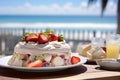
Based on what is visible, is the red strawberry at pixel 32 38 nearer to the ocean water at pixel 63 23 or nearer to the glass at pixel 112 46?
the glass at pixel 112 46

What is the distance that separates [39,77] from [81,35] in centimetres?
764

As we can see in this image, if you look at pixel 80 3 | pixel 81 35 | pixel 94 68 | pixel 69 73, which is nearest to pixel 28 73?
pixel 69 73

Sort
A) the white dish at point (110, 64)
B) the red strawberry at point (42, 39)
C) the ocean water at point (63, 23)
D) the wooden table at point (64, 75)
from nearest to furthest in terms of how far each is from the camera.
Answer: the wooden table at point (64, 75), the red strawberry at point (42, 39), the white dish at point (110, 64), the ocean water at point (63, 23)

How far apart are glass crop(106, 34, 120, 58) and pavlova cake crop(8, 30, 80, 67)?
0.46 m

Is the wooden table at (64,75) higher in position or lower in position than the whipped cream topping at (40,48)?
lower

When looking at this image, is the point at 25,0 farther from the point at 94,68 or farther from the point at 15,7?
the point at 94,68

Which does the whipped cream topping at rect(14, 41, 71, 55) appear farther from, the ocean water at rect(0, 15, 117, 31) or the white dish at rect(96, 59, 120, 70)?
the ocean water at rect(0, 15, 117, 31)

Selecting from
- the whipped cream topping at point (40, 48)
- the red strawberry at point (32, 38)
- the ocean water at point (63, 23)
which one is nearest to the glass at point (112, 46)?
the whipped cream topping at point (40, 48)

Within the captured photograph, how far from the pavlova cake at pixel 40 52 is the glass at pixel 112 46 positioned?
0.46m

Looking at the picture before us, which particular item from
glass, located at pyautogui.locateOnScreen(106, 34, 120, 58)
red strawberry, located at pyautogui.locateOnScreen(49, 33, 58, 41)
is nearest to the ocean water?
glass, located at pyautogui.locateOnScreen(106, 34, 120, 58)

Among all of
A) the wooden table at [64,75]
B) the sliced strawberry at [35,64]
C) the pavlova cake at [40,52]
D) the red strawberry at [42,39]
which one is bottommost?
the wooden table at [64,75]

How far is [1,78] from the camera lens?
1.46m

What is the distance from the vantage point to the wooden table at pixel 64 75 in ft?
4.85

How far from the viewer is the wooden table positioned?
1479 mm
